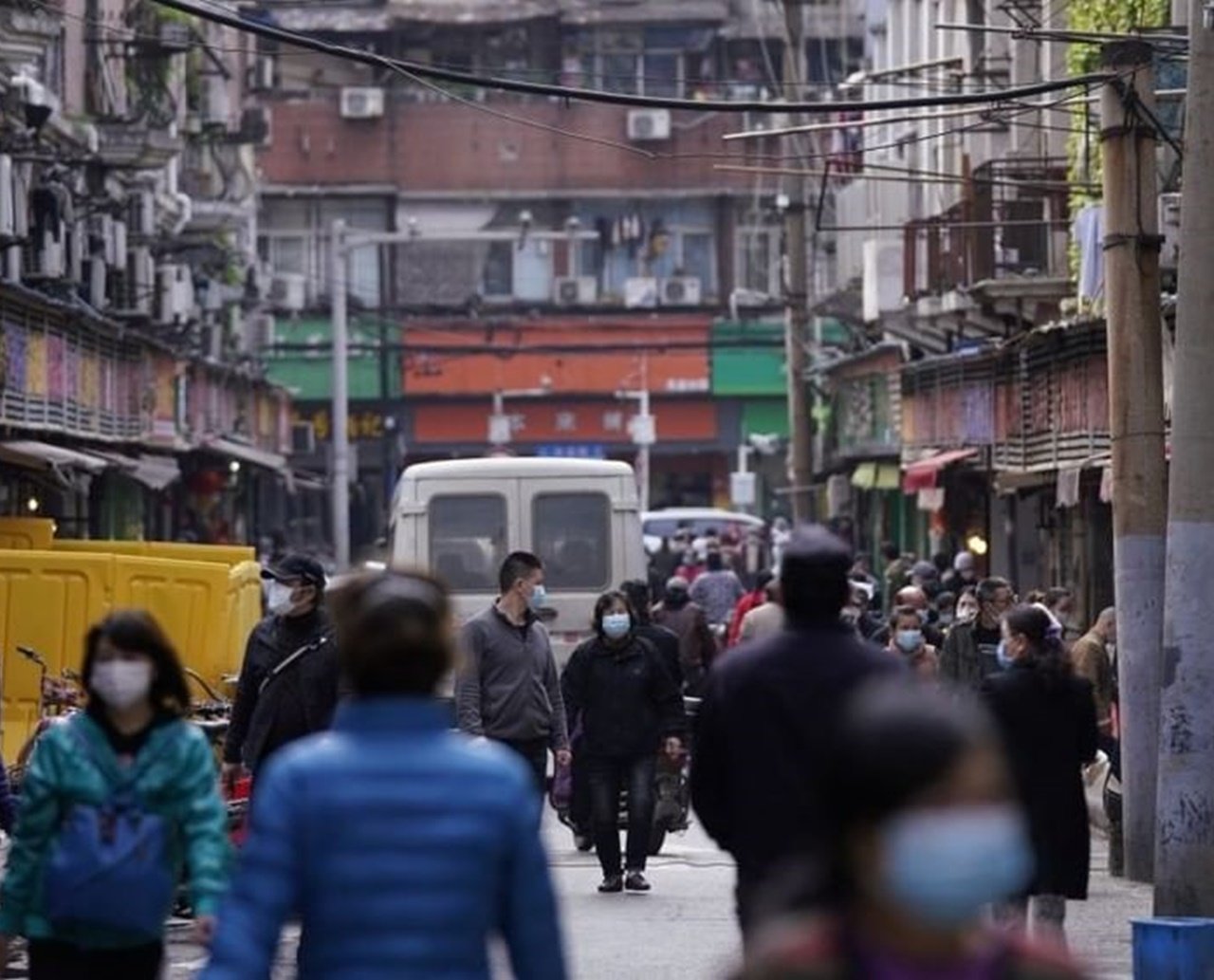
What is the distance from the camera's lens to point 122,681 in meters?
8.34

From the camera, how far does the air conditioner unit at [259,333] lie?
6131cm

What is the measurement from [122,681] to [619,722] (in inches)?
369

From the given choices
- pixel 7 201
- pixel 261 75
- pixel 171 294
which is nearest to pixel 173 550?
pixel 7 201

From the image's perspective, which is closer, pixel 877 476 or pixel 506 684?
pixel 506 684

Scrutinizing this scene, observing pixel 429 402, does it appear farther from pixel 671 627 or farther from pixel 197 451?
pixel 671 627

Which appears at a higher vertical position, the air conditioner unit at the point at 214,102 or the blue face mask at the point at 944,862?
the air conditioner unit at the point at 214,102

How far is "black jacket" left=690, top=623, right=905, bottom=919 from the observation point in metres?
8.54

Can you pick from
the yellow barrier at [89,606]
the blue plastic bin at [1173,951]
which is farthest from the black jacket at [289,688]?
the yellow barrier at [89,606]

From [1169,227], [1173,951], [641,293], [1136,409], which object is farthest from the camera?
[641,293]

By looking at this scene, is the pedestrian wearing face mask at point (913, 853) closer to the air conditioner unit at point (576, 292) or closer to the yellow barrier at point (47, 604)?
the yellow barrier at point (47, 604)

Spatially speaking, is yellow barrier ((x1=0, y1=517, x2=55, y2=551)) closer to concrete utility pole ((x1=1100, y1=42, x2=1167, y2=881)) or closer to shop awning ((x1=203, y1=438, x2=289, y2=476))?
concrete utility pole ((x1=1100, y1=42, x2=1167, y2=881))

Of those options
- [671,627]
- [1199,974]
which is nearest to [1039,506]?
[671,627]

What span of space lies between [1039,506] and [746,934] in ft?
88.8

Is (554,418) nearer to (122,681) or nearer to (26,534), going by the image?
(26,534)
